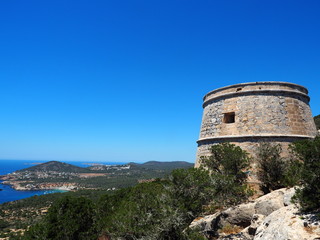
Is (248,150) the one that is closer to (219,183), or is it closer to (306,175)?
(219,183)

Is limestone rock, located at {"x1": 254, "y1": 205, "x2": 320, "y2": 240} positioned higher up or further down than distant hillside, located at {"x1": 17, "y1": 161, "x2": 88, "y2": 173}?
Answer: higher up

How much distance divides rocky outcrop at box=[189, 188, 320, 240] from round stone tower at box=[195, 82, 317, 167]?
4011mm

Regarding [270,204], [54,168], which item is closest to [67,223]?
[270,204]

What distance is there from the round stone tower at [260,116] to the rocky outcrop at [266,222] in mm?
4011

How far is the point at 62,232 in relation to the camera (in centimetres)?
777

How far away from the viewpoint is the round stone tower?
1073 centimetres

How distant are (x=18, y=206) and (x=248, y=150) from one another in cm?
5289

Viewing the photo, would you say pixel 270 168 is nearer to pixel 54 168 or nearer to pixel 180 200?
pixel 180 200

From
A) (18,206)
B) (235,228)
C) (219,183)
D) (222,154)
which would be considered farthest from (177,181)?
(18,206)

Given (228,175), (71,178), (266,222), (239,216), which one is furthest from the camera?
(71,178)

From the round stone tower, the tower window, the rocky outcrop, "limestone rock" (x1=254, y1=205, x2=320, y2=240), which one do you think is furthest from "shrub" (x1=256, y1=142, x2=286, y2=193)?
"limestone rock" (x1=254, y1=205, x2=320, y2=240)

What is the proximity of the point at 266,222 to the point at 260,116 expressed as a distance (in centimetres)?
683

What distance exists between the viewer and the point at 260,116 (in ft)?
36.1

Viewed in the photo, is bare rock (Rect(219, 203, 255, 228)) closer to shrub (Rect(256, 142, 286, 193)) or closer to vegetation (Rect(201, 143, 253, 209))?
vegetation (Rect(201, 143, 253, 209))
